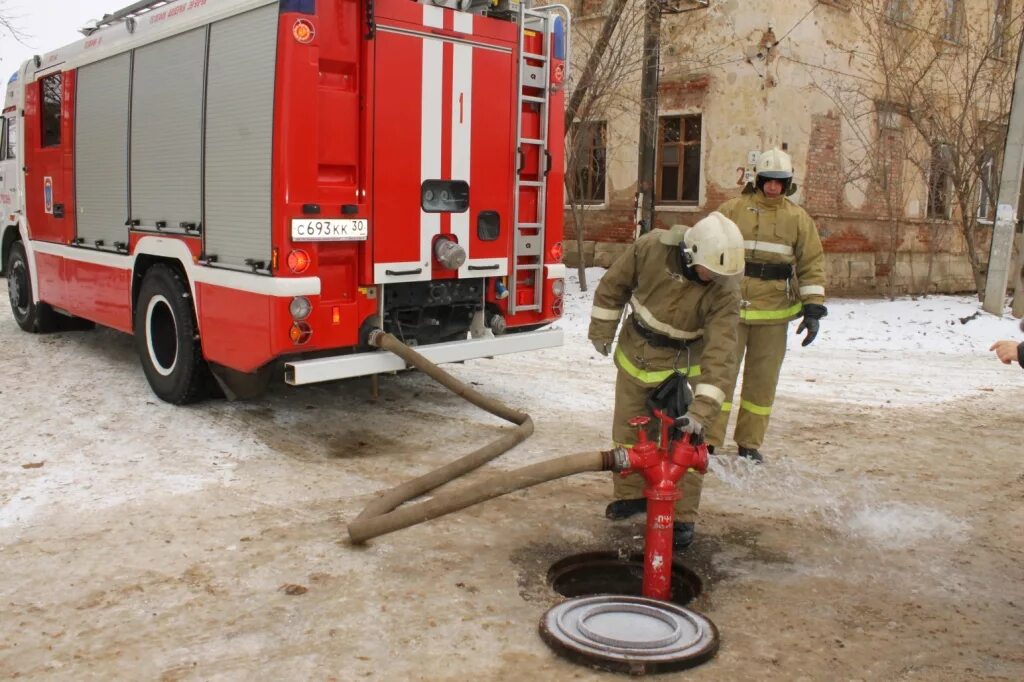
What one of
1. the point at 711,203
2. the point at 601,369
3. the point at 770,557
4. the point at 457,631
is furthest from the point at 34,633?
the point at 711,203

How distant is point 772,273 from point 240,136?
11.0 ft

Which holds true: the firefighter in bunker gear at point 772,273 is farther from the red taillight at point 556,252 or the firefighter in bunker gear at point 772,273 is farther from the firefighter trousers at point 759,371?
the red taillight at point 556,252

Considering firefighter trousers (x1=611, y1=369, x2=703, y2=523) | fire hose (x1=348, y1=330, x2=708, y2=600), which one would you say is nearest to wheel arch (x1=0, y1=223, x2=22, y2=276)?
fire hose (x1=348, y1=330, x2=708, y2=600)

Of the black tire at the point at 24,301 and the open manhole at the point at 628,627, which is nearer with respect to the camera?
Result: the open manhole at the point at 628,627

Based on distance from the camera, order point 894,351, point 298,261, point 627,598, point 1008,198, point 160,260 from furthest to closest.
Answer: point 894,351 < point 160,260 < point 298,261 < point 1008,198 < point 627,598

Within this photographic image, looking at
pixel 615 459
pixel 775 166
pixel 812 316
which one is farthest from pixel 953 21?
pixel 615 459

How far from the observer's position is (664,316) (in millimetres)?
4492

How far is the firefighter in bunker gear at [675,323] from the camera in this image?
4.14 metres

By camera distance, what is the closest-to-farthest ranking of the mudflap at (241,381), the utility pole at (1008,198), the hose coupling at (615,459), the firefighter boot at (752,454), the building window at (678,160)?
the hose coupling at (615,459) → the utility pole at (1008,198) → the firefighter boot at (752,454) → the mudflap at (241,381) → the building window at (678,160)

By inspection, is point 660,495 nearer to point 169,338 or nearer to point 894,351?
point 169,338

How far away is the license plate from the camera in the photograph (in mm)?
5543

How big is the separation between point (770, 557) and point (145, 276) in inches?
197

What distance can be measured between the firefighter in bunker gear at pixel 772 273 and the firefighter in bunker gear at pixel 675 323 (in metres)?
1.25

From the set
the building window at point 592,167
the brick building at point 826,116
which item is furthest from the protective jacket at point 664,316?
the building window at point 592,167
